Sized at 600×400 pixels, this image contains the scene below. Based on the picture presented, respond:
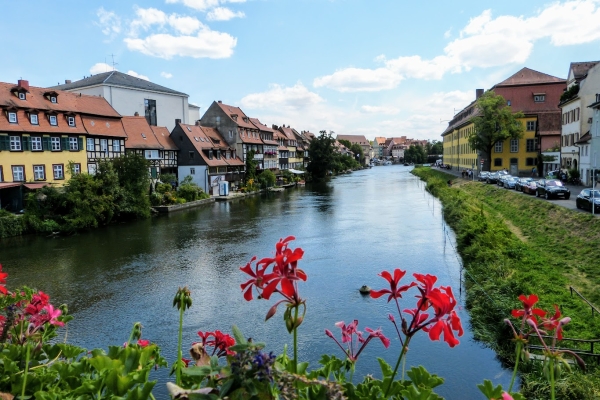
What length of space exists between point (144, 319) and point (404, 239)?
44.1 ft

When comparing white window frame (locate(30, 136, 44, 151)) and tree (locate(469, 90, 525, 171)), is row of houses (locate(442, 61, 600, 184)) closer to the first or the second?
tree (locate(469, 90, 525, 171))

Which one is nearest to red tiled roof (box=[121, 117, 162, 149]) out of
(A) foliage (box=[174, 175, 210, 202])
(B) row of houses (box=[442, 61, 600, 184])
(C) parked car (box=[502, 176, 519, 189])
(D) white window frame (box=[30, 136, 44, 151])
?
(A) foliage (box=[174, 175, 210, 202])

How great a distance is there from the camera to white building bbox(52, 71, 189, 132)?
48719 mm

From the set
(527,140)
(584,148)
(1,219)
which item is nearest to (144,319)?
(1,219)

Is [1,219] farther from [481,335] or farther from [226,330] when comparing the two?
[481,335]

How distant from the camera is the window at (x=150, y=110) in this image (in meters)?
52.6

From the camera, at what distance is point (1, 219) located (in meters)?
24.9

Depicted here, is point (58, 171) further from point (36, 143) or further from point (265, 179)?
point (265, 179)

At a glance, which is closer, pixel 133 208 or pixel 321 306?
pixel 321 306

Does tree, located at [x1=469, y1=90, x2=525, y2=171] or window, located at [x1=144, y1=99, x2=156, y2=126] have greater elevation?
window, located at [x1=144, y1=99, x2=156, y2=126]

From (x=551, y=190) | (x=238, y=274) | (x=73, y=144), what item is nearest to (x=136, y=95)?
(x=73, y=144)

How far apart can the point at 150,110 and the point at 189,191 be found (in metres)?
18.0

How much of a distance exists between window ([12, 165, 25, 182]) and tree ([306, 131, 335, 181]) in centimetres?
4905

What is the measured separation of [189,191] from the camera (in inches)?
1563
